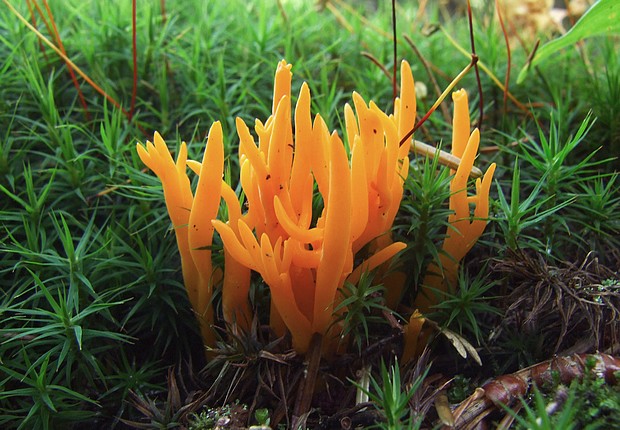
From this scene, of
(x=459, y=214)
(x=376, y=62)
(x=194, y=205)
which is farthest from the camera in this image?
(x=376, y=62)

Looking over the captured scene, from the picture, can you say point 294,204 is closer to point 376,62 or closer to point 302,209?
point 302,209

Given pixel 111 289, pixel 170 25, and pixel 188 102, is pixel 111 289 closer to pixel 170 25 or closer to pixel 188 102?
pixel 188 102

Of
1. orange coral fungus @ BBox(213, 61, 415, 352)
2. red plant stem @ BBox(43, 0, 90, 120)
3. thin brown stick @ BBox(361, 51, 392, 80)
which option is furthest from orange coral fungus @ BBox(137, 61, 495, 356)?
red plant stem @ BBox(43, 0, 90, 120)

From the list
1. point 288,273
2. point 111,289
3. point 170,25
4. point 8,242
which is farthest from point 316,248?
point 170,25

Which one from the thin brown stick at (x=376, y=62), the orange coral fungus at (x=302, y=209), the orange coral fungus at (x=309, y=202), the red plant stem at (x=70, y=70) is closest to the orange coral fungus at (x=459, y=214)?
the orange coral fungus at (x=302, y=209)

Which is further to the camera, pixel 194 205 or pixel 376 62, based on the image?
pixel 376 62

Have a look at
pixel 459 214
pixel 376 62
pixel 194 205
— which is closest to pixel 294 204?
pixel 194 205

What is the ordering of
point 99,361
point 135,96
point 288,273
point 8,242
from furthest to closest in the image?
point 135,96 → point 8,242 → point 99,361 → point 288,273

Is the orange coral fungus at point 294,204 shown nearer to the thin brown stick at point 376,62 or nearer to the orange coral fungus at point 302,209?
the orange coral fungus at point 302,209
